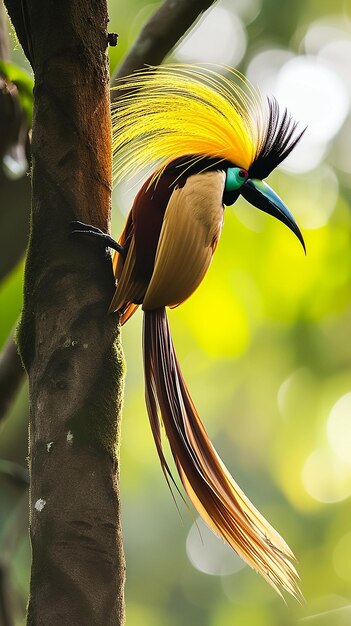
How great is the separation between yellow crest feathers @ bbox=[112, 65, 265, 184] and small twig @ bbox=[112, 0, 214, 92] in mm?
332

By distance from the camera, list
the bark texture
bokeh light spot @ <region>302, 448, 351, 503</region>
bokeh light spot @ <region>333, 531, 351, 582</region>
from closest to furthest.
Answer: the bark texture → bokeh light spot @ <region>302, 448, 351, 503</region> → bokeh light spot @ <region>333, 531, 351, 582</region>

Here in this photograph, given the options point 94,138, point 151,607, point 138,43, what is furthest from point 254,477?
point 94,138

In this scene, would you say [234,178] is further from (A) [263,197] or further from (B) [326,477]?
(B) [326,477]

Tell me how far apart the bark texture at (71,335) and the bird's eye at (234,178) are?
20cm

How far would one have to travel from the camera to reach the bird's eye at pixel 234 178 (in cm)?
106

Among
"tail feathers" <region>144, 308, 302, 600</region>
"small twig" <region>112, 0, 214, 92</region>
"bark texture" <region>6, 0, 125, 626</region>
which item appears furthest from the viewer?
"small twig" <region>112, 0, 214, 92</region>

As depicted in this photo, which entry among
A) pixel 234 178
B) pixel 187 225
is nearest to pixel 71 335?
pixel 187 225

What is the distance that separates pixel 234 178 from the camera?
1.06 meters

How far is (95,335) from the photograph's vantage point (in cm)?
84

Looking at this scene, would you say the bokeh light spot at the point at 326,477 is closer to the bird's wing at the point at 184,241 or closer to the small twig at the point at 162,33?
the small twig at the point at 162,33

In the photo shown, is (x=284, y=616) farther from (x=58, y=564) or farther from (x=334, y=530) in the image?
(x=58, y=564)

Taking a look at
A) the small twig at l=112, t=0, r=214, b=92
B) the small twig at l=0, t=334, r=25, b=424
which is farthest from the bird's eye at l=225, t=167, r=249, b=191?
the small twig at l=0, t=334, r=25, b=424

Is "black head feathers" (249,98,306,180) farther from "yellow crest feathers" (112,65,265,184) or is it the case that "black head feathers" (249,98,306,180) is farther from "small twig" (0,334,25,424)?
"small twig" (0,334,25,424)

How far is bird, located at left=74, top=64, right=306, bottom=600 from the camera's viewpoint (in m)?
0.93
